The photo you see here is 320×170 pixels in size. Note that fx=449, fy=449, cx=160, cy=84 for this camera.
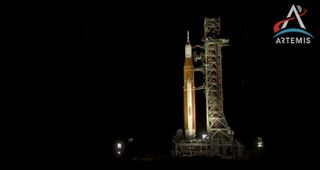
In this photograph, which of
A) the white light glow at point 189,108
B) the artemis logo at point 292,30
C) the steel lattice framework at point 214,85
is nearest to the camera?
the artemis logo at point 292,30

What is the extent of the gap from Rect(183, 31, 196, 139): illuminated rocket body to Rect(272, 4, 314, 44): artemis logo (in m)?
10.3

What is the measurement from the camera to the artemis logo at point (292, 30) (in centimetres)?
2941

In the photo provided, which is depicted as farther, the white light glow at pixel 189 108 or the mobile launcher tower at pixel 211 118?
the white light glow at pixel 189 108

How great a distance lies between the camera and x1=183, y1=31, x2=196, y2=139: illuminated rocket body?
37656 mm

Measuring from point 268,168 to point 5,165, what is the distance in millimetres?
9176

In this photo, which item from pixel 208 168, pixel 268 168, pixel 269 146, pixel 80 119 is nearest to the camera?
pixel 268 168

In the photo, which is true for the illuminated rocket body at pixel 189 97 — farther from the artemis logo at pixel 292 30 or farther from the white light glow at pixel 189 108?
the artemis logo at pixel 292 30

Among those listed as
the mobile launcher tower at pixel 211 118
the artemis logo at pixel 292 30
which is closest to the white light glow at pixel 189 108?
the mobile launcher tower at pixel 211 118

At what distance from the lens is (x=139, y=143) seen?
44.5m

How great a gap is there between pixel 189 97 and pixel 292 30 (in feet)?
38.0

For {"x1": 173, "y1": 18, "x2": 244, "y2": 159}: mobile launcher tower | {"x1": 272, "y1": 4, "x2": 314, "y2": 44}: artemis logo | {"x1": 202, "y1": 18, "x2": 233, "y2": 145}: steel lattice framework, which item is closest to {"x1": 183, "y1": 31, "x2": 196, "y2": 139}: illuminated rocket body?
{"x1": 173, "y1": 18, "x2": 244, "y2": 159}: mobile launcher tower

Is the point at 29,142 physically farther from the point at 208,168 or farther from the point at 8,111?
the point at 208,168

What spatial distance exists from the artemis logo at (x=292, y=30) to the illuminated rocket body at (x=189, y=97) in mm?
10349

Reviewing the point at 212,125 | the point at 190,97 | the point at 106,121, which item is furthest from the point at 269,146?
the point at 106,121
